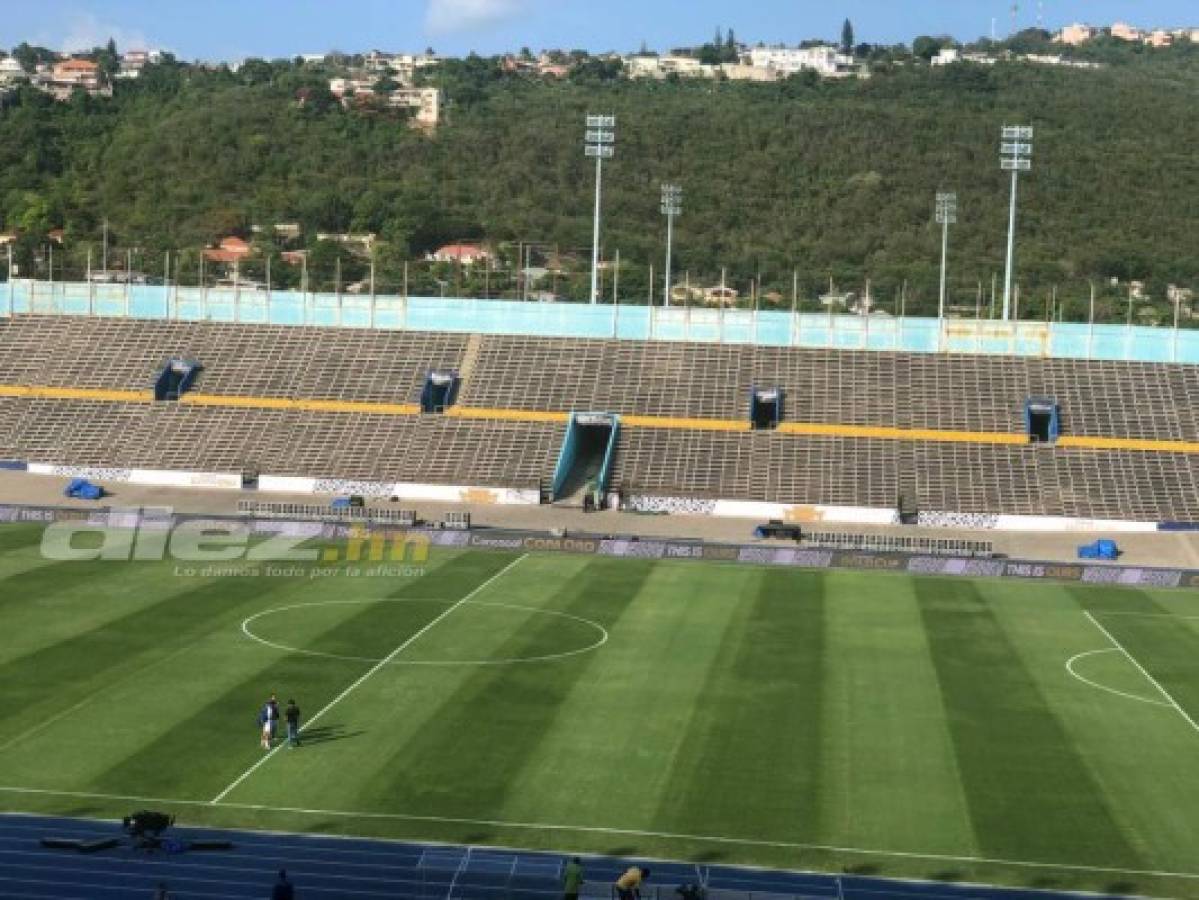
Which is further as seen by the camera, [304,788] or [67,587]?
[67,587]

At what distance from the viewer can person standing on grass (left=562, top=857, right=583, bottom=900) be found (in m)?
28.9

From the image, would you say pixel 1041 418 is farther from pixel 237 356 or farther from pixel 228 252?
pixel 228 252

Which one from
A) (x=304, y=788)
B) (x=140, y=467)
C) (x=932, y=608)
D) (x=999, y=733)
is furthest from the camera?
(x=140, y=467)

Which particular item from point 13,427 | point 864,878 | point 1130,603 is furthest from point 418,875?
point 13,427

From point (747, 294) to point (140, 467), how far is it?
77917mm

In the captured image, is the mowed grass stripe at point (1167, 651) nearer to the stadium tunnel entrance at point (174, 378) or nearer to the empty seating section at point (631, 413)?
the empty seating section at point (631, 413)

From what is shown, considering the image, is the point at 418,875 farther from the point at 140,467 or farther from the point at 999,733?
the point at 140,467

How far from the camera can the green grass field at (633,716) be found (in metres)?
33.6

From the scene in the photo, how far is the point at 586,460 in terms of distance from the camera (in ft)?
279

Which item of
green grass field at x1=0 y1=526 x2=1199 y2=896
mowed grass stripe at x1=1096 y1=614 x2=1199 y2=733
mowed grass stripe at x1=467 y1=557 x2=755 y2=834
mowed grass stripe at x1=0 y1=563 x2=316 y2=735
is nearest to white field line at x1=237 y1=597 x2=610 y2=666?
green grass field at x1=0 y1=526 x2=1199 y2=896

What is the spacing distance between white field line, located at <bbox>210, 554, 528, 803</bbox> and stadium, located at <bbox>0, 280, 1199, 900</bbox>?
13 cm

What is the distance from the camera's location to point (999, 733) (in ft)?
134

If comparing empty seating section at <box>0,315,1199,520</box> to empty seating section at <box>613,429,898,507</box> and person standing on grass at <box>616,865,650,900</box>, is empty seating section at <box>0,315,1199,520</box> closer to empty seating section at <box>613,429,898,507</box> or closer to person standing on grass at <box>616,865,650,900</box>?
empty seating section at <box>613,429,898,507</box>

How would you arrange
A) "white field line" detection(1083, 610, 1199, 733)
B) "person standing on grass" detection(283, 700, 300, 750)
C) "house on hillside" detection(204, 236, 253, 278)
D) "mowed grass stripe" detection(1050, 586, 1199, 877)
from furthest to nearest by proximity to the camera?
"house on hillside" detection(204, 236, 253, 278) → "white field line" detection(1083, 610, 1199, 733) → "person standing on grass" detection(283, 700, 300, 750) → "mowed grass stripe" detection(1050, 586, 1199, 877)
